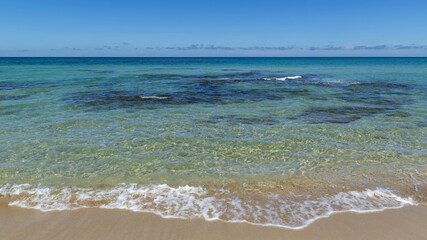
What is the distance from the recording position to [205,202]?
6172mm

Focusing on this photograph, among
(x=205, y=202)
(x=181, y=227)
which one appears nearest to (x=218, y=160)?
(x=205, y=202)

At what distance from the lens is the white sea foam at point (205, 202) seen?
5.65m

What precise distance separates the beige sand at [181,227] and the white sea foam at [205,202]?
203 mm

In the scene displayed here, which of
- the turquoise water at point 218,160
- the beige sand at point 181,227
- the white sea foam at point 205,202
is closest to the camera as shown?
the beige sand at point 181,227

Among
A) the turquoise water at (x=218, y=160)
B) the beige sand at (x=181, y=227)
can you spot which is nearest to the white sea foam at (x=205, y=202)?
the turquoise water at (x=218, y=160)

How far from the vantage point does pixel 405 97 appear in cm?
2009

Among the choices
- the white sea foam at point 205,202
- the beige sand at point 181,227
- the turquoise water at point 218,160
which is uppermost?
the turquoise water at point 218,160

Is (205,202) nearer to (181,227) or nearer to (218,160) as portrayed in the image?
(181,227)

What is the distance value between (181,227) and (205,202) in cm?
101

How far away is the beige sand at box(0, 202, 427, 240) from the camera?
197 inches

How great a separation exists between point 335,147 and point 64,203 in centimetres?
816

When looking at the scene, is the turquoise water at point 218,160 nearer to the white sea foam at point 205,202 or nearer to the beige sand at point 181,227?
the white sea foam at point 205,202

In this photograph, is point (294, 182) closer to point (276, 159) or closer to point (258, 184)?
point (258, 184)

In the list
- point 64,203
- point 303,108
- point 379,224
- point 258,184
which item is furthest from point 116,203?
point 303,108
